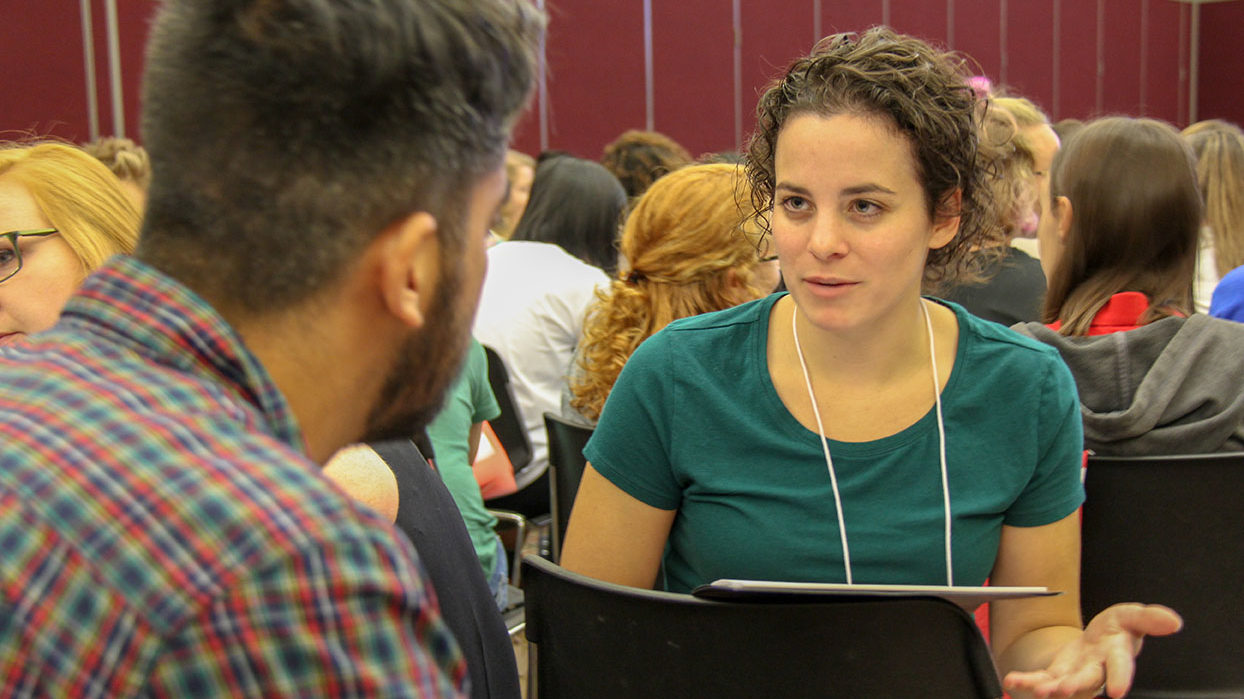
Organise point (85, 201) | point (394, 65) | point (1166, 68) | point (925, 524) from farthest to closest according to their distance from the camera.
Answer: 1. point (1166, 68)
2. point (85, 201)
3. point (925, 524)
4. point (394, 65)

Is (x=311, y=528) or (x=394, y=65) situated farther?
(x=394, y=65)

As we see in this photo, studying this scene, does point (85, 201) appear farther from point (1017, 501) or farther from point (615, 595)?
point (1017, 501)

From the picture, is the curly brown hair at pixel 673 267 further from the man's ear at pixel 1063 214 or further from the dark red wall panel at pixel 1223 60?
the dark red wall panel at pixel 1223 60

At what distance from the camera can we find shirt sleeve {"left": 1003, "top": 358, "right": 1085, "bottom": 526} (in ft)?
4.84

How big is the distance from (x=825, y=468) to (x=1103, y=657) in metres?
0.41

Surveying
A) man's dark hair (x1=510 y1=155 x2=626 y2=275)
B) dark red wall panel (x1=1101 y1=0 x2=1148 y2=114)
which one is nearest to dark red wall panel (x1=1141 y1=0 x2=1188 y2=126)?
dark red wall panel (x1=1101 y1=0 x2=1148 y2=114)

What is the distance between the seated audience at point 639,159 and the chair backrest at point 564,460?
9.06ft

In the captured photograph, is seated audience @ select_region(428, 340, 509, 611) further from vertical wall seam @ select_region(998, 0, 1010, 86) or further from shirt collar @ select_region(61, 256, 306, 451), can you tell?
vertical wall seam @ select_region(998, 0, 1010, 86)

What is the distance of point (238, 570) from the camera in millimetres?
512

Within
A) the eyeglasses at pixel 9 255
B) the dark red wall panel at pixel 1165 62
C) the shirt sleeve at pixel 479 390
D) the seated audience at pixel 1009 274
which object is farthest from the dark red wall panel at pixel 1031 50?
the eyeglasses at pixel 9 255

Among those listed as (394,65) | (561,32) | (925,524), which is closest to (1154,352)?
(925,524)

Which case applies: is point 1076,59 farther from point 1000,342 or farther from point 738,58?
point 1000,342

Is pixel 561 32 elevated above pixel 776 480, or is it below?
above

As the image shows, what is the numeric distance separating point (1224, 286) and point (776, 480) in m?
1.67
